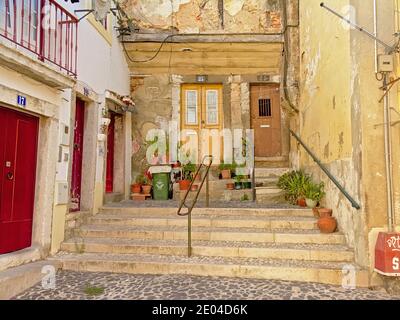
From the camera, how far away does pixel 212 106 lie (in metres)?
8.73

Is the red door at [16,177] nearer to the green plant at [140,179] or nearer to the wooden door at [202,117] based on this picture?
the green plant at [140,179]

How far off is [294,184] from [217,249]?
2478mm

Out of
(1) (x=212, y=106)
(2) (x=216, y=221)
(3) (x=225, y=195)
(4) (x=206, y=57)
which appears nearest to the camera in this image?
(2) (x=216, y=221)

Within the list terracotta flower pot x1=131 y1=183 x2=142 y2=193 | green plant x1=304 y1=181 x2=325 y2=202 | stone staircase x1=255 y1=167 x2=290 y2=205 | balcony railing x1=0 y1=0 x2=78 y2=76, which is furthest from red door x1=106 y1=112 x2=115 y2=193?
green plant x1=304 y1=181 x2=325 y2=202

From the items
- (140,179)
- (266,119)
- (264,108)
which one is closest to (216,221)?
(140,179)

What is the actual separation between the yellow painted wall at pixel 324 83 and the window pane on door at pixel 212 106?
2.38 m

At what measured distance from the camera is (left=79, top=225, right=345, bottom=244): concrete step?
4.63m

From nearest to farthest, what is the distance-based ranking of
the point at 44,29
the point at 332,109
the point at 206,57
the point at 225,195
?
the point at 44,29
the point at 332,109
the point at 225,195
the point at 206,57

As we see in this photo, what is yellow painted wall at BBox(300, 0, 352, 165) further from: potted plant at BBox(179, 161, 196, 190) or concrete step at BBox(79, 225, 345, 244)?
potted plant at BBox(179, 161, 196, 190)

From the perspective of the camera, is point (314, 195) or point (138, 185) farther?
point (138, 185)

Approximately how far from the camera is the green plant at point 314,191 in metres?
5.55

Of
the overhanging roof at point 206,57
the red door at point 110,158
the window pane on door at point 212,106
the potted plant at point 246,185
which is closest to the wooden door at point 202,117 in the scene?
the window pane on door at point 212,106

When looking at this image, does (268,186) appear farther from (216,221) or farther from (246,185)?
(216,221)
